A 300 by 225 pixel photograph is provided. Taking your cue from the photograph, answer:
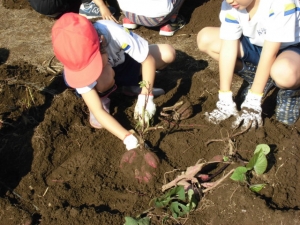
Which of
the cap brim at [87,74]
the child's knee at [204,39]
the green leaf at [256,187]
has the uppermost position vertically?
the cap brim at [87,74]

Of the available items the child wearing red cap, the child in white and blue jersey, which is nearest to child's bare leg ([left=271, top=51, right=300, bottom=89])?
the child in white and blue jersey

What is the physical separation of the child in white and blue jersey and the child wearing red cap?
456 millimetres

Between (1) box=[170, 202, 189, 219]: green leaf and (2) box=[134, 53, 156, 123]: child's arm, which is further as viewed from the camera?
(2) box=[134, 53, 156, 123]: child's arm

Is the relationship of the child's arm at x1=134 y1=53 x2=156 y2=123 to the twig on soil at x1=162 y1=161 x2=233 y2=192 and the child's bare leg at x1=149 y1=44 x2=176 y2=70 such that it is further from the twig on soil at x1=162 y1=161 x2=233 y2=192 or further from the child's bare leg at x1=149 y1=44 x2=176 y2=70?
the twig on soil at x1=162 y1=161 x2=233 y2=192

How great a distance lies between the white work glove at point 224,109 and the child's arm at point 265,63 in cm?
17

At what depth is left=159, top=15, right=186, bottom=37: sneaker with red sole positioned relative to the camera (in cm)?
385

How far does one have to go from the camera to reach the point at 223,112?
2682 mm

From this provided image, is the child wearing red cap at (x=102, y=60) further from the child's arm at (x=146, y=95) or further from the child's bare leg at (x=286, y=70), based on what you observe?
the child's bare leg at (x=286, y=70)

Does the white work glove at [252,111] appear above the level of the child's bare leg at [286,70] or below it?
below

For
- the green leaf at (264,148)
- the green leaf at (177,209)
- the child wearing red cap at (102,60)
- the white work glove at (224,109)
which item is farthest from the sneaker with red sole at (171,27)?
the green leaf at (177,209)

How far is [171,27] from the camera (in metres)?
3.86

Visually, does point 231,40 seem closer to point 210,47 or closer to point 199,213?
point 210,47

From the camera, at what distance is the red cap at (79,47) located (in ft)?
7.66

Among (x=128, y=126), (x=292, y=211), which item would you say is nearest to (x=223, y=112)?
(x=128, y=126)
